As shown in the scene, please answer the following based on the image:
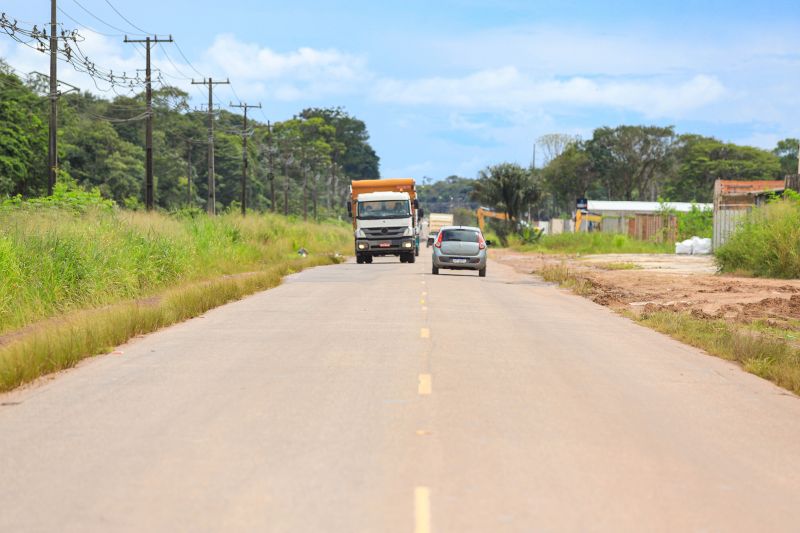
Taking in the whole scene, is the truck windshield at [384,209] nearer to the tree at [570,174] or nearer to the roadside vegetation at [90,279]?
the roadside vegetation at [90,279]

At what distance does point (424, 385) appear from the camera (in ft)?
36.1

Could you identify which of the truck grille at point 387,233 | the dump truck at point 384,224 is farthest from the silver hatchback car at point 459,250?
the truck grille at point 387,233

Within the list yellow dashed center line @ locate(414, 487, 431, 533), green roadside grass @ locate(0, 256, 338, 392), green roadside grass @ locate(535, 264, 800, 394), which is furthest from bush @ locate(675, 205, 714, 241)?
yellow dashed center line @ locate(414, 487, 431, 533)

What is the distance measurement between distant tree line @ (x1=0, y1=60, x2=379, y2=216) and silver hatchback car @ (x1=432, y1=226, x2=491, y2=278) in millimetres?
24600

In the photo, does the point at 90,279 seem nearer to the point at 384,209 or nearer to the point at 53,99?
the point at 53,99

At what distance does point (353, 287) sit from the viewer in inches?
1134

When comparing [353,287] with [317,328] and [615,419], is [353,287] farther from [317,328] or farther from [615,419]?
[615,419]

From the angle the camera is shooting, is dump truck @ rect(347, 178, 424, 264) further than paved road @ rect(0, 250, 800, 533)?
Yes

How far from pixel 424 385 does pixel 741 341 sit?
21.5 ft

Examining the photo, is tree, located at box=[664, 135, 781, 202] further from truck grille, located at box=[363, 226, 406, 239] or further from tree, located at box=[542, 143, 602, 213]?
truck grille, located at box=[363, 226, 406, 239]

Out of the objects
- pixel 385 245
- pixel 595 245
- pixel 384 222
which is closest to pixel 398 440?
pixel 384 222

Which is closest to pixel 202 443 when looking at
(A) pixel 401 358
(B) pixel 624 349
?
(A) pixel 401 358

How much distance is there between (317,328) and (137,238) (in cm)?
1185

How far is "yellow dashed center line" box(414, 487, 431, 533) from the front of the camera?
5998 mm
